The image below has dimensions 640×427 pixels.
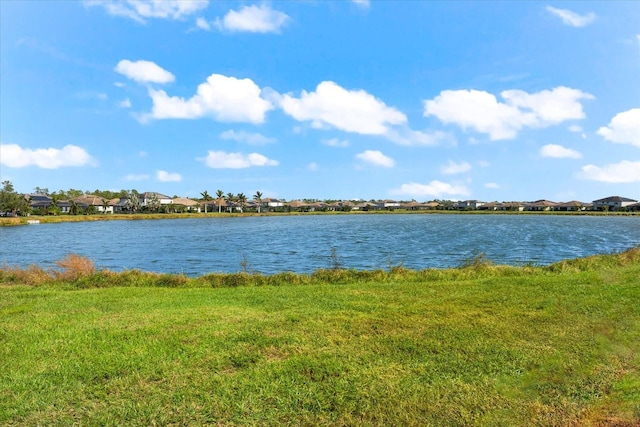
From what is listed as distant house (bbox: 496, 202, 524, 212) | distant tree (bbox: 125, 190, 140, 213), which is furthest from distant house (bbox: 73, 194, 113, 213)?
distant house (bbox: 496, 202, 524, 212)

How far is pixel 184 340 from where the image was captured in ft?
21.9

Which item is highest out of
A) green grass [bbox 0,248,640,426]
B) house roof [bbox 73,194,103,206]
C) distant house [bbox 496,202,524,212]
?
house roof [bbox 73,194,103,206]

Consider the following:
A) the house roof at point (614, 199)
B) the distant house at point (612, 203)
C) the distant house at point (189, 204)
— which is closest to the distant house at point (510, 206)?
the distant house at point (612, 203)

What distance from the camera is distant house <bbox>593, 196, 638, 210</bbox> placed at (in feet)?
443

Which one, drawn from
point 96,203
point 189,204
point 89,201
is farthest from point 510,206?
point 89,201

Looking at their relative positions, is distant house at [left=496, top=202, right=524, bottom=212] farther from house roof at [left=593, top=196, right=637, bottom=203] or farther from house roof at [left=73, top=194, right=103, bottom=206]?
house roof at [left=73, top=194, right=103, bottom=206]

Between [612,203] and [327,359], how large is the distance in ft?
552

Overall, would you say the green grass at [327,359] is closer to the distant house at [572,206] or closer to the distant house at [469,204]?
the distant house at [572,206]

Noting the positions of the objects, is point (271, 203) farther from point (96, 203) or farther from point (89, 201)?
point (89, 201)

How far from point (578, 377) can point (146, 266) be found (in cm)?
2659

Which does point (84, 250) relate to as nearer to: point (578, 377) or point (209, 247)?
point (209, 247)

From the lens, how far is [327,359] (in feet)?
19.0

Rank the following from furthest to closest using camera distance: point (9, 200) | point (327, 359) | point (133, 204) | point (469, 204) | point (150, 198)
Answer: point (469, 204), point (150, 198), point (133, 204), point (9, 200), point (327, 359)

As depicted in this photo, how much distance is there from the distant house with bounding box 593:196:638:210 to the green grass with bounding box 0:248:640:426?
Answer: 15742 cm
